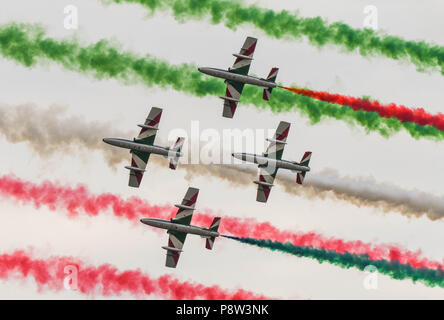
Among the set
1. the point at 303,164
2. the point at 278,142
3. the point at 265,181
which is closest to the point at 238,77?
the point at 278,142

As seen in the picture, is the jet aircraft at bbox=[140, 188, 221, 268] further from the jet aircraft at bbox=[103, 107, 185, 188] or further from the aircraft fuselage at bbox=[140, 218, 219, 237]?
the jet aircraft at bbox=[103, 107, 185, 188]

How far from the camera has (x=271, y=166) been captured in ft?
601

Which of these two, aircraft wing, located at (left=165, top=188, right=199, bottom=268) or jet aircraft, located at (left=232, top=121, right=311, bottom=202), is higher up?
jet aircraft, located at (left=232, top=121, right=311, bottom=202)

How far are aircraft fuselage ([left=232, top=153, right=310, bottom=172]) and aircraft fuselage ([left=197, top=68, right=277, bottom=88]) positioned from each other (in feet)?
20.7

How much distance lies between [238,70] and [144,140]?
32.8 ft

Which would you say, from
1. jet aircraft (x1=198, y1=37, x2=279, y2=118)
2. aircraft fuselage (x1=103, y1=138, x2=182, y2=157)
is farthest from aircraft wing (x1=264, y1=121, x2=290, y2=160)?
aircraft fuselage (x1=103, y1=138, x2=182, y2=157)

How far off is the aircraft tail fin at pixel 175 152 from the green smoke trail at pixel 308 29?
10663mm

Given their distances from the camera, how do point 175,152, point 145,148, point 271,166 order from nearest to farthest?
point 175,152
point 145,148
point 271,166

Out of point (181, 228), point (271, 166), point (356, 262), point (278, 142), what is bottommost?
point (356, 262)

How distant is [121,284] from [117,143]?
11.9 metres

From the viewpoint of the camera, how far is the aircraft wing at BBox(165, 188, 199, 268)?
182225 millimetres

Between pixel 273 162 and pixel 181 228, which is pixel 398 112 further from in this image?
pixel 181 228

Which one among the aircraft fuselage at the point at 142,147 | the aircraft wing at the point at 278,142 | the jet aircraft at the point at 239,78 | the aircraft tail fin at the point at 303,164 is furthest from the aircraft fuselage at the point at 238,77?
the aircraft fuselage at the point at 142,147
